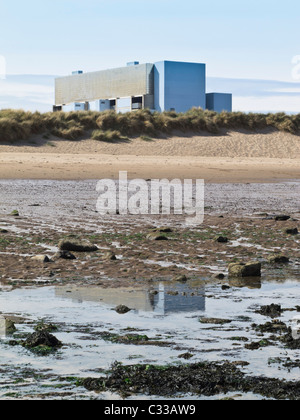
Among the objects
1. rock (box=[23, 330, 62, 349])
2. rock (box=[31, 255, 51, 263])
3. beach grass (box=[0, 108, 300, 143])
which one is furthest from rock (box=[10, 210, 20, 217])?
beach grass (box=[0, 108, 300, 143])

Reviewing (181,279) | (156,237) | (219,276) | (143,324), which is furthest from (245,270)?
(156,237)

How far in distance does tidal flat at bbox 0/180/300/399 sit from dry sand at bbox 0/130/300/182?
9.84m

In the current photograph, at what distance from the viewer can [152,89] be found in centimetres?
6100

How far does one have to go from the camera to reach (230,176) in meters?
23.2

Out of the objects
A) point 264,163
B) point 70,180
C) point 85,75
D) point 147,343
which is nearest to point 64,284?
point 147,343

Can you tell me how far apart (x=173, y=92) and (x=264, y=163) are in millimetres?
32332

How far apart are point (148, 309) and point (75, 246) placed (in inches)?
122

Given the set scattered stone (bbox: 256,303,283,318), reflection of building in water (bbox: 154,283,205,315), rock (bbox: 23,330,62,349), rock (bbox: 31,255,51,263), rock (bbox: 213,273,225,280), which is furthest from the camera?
rock (bbox: 31,255,51,263)

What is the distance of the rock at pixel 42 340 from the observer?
4914 mm

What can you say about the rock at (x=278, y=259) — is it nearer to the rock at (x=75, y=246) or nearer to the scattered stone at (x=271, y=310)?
the rock at (x=75, y=246)

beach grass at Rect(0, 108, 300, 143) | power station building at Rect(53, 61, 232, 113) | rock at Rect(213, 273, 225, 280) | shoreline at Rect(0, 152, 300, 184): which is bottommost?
rock at Rect(213, 273, 225, 280)

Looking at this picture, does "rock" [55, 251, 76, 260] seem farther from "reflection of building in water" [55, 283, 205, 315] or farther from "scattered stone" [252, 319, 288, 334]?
"scattered stone" [252, 319, 288, 334]

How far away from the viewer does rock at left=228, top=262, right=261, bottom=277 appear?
774 centimetres

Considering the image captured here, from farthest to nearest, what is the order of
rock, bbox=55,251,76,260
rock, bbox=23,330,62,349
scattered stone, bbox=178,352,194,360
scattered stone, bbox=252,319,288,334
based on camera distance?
rock, bbox=55,251,76,260 < scattered stone, bbox=252,319,288,334 < rock, bbox=23,330,62,349 < scattered stone, bbox=178,352,194,360
